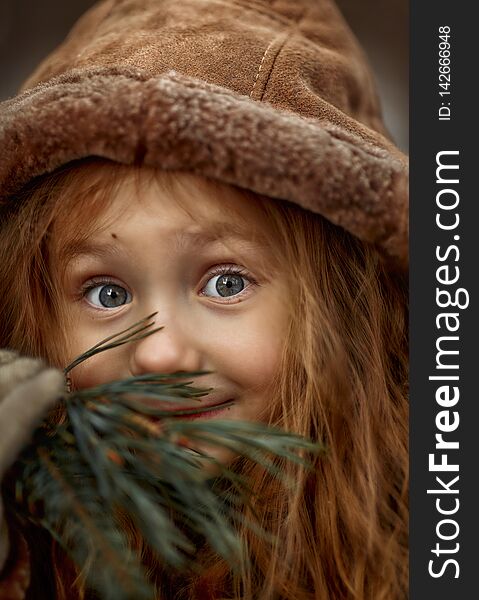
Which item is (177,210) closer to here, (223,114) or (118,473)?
(223,114)

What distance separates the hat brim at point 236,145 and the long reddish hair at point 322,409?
5 centimetres

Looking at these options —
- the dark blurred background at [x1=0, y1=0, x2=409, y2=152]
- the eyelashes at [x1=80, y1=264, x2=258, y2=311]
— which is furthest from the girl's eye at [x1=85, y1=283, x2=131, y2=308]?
the dark blurred background at [x1=0, y1=0, x2=409, y2=152]

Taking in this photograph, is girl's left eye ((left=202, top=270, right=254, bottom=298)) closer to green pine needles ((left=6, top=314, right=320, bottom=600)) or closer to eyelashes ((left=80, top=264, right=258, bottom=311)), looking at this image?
eyelashes ((left=80, top=264, right=258, bottom=311))

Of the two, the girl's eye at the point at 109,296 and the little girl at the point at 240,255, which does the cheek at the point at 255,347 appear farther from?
the girl's eye at the point at 109,296

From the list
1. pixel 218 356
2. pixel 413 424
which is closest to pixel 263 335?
pixel 218 356

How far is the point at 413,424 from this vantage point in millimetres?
690

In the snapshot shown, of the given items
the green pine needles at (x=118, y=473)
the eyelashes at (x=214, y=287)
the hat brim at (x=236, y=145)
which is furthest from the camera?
the eyelashes at (x=214, y=287)

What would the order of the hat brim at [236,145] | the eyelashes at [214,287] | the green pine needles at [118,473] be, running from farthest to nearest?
the eyelashes at [214,287] → the hat brim at [236,145] → the green pine needles at [118,473]

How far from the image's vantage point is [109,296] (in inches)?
30.7

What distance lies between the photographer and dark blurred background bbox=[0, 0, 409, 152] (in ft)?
3.50

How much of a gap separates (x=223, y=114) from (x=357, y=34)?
0.58 m

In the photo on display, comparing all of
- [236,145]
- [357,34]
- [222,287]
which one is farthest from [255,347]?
[357,34]

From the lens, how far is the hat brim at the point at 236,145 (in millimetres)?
646

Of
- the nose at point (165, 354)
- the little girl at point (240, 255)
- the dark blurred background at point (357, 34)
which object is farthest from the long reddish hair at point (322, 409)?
the dark blurred background at point (357, 34)
